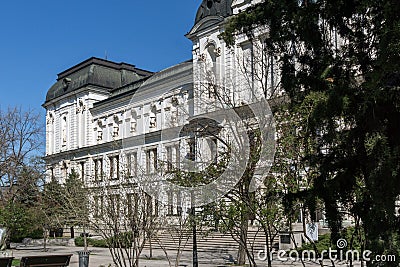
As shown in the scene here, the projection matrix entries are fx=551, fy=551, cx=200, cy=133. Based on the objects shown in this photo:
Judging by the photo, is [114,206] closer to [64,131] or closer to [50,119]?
[64,131]

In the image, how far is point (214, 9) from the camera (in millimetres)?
37406

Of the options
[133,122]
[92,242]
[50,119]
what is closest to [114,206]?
[92,242]

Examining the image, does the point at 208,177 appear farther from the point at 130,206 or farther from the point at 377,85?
the point at 377,85

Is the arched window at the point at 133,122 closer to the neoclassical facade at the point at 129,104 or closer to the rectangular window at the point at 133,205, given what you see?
the neoclassical facade at the point at 129,104

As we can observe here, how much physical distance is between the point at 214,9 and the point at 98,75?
19.2 meters

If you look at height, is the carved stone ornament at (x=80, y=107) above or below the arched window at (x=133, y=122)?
above

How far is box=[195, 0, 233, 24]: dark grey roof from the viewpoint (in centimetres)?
3619

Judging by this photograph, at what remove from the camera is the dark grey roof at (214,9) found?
119ft

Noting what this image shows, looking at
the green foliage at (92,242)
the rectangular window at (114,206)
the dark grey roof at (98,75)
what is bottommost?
the green foliage at (92,242)

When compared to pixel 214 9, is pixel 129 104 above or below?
below

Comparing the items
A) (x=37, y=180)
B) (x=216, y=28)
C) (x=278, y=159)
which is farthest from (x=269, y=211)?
(x=37, y=180)

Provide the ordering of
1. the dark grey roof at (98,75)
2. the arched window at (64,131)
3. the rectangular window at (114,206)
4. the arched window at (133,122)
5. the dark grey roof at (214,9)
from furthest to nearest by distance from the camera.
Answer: the arched window at (64,131) → the dark grey roof at (98,75) → the arched window at (133,122) → the dark grey roof at (214,9) → the rectangular window at (114,206)

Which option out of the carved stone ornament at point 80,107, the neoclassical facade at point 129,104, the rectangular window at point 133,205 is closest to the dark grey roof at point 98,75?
the neoclassical facade at point 129,104

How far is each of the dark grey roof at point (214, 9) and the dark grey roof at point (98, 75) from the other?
1663 centimetres
